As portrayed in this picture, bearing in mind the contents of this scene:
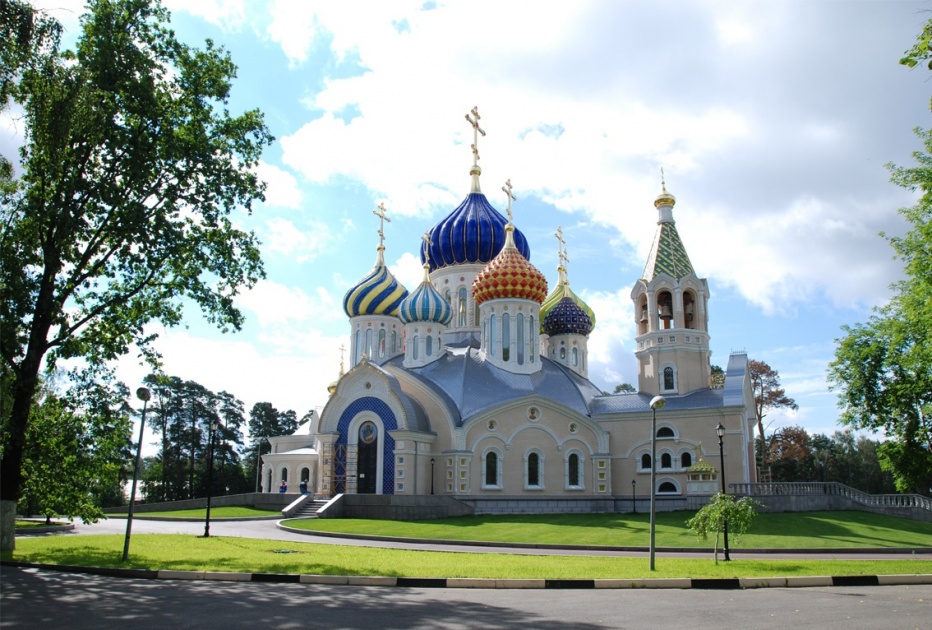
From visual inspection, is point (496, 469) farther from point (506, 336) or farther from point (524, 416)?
point (506, 336)

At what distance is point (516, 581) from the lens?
39.3ft

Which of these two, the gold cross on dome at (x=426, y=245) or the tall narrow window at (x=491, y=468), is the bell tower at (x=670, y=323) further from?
the gold cross on dome at (x=426, y=245)

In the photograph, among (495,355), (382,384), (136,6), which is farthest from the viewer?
(495,355)

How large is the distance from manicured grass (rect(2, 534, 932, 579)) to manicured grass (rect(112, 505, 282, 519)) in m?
11.5

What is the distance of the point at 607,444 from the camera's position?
112ft

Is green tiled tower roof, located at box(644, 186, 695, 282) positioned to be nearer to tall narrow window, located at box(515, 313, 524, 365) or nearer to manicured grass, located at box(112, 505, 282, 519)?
tall narrow window, located at box(515, 313, 524, 365)

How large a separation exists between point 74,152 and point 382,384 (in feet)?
60.9

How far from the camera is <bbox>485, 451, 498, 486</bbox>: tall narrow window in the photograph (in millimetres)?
32903

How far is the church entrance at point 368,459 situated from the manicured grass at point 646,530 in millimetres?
5889

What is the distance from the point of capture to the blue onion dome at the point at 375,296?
4141 centimetres

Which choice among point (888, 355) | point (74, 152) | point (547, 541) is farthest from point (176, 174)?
point (888, 355)

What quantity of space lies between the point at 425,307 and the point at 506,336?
4.61 metres

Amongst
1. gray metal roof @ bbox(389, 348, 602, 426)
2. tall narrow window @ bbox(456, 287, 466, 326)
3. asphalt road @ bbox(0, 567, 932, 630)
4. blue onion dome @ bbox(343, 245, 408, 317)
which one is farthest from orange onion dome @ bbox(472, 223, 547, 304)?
asphalt road @ bbox(0, 567, 932, 630)

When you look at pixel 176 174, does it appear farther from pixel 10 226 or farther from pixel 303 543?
pixel 303 543
